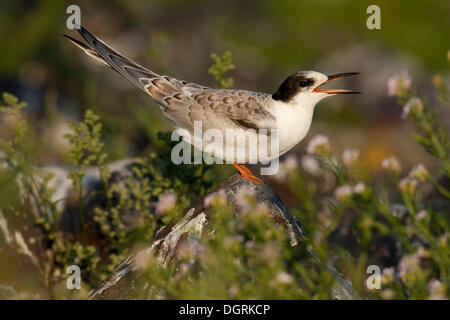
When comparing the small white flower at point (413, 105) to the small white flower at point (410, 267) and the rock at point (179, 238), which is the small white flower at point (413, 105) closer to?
the small white flower at point (410, 267)

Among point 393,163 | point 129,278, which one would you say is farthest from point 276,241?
point 129,278

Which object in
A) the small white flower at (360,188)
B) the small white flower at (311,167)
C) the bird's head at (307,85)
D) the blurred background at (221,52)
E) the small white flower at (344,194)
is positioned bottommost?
the small white flower at (344,194)

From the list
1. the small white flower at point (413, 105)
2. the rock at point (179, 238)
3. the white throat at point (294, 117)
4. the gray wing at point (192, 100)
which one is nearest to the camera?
the small white flower at point (413, 105)

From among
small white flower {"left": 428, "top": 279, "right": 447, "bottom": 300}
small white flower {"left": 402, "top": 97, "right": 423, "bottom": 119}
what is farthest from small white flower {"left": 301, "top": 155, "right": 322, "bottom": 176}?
small white flower {"left": 428, "top": 279, "right": 447, "bottom": 300}

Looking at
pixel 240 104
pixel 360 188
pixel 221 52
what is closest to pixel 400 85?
pixel 360 188

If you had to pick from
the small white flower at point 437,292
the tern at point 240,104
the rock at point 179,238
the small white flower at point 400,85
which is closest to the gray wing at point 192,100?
the tern at point 240,104

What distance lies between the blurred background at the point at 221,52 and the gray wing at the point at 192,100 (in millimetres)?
1170

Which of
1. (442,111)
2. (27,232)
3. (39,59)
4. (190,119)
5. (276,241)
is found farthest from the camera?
(442,111)

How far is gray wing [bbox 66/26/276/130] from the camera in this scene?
14.9 feet

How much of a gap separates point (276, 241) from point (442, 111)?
8.69 meters

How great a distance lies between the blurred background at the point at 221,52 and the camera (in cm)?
827

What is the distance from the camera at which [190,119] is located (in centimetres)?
467

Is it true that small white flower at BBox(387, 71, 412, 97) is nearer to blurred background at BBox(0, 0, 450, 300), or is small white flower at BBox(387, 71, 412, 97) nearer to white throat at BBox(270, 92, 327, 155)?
white throat at BBox(270, 92, 327, 155)
